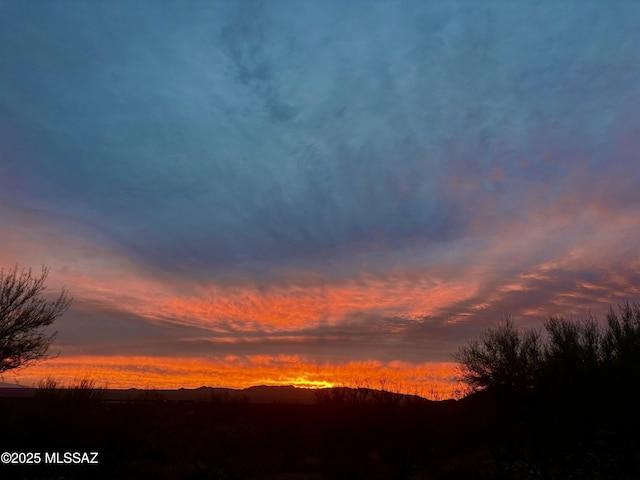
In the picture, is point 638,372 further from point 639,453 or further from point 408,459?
point 408,459

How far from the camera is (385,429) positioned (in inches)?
1146

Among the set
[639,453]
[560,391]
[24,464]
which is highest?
[560,391]

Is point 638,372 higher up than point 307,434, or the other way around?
point 638,372

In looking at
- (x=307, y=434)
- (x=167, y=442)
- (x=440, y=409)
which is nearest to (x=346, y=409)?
(x=307, y=434)

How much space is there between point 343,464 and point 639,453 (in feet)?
39.2

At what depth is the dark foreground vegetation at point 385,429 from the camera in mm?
19953

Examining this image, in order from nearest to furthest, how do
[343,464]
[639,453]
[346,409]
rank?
[639,453], [343,464], [346,409]

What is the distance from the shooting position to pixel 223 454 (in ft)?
79.0

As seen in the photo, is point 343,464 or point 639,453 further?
point 343,464

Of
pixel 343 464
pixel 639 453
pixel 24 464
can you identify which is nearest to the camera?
pixel 639 453

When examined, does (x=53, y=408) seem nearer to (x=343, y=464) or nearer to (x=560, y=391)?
(x=343, y=464)

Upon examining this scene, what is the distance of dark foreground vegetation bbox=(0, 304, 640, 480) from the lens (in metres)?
20.0

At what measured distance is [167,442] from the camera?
→ 81.9 feet

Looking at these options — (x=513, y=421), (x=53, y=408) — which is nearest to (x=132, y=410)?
(x=53, y=408)
